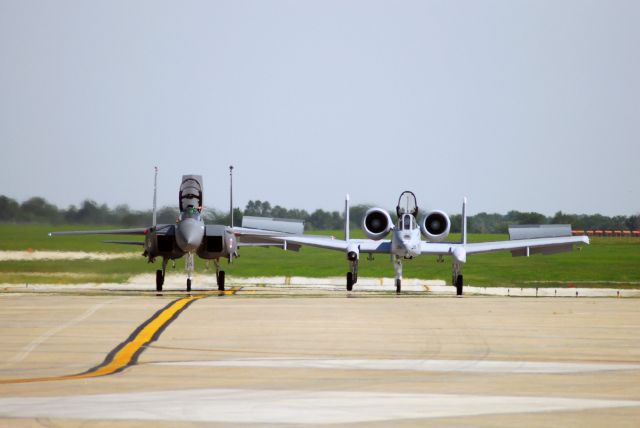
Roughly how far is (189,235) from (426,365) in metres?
21.1

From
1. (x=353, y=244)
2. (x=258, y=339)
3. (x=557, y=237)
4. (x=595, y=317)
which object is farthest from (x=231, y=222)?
(x=258, y=339)

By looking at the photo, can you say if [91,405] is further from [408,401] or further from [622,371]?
[622,371]

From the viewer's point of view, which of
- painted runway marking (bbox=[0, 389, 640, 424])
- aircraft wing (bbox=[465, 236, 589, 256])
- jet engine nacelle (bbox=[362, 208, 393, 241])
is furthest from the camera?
aircraft wing (bbox=[465, 236, 589, 256])

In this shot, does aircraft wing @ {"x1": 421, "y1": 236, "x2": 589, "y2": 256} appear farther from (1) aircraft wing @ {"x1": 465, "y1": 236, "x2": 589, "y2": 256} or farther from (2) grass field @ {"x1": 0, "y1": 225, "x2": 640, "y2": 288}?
(2) grass field @ {"x1": 0, "y1": 225, "x2": 640, "y2": 288}

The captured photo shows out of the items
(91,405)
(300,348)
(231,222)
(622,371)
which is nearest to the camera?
(91,405)

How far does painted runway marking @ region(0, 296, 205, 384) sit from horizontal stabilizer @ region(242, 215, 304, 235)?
638 inches

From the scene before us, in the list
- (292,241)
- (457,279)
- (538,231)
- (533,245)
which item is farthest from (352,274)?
(538,231)

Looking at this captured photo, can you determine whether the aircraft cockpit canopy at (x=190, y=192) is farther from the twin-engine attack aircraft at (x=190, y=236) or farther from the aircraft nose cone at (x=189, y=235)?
the aircraft nose cone at (x=189, y=235)

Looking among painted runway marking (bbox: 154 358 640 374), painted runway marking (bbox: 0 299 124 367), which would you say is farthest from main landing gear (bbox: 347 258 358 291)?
painted runway marking (bbox: 154 358 640 374)

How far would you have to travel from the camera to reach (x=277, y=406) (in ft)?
36.0

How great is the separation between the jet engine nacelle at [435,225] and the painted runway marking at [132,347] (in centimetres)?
1642

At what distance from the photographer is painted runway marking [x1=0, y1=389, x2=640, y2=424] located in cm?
1030

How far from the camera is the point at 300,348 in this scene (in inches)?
665

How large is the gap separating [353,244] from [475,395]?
29.1 metres
